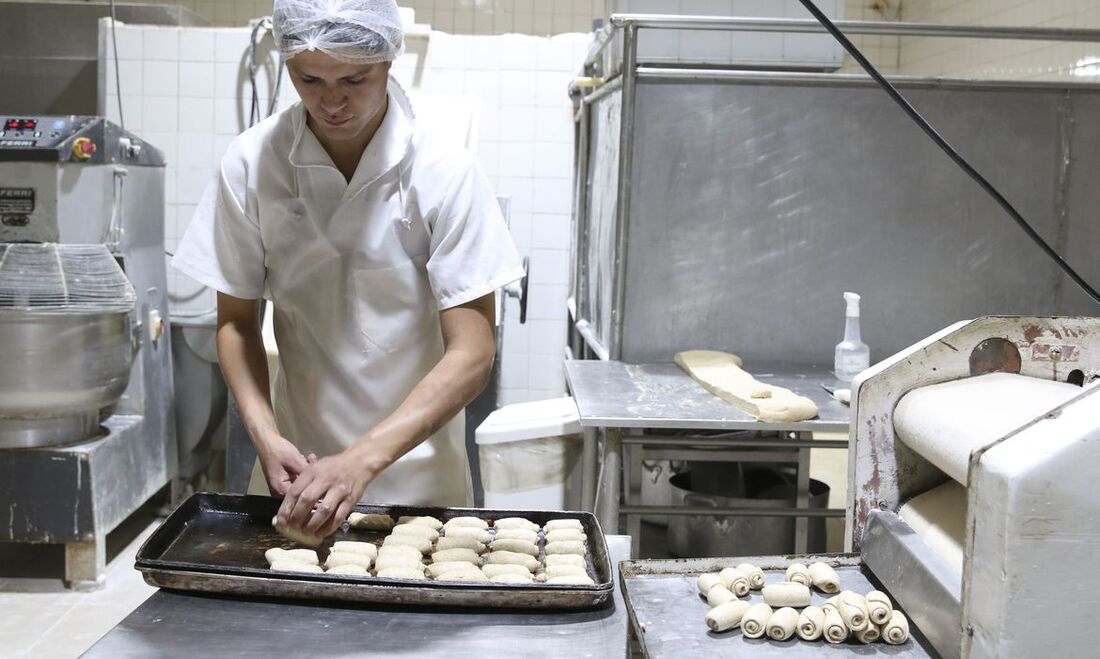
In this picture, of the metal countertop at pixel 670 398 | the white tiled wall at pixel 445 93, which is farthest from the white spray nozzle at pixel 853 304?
the white tiled wall at pixel 445 93

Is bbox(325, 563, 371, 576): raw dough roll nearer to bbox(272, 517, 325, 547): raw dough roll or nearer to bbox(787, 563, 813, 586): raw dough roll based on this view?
bbox(272, 517, 325, 547): raw dough roll

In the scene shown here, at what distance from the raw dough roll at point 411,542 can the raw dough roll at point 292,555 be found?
10 cm

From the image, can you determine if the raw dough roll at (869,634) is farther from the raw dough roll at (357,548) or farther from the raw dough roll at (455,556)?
the raw dough roll at (357,548)

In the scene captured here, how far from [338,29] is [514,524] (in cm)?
77

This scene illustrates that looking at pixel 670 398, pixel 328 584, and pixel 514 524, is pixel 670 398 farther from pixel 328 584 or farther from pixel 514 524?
pixel 328 584

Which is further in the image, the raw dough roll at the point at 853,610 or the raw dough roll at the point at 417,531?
the raw dough roll at the point at 417,531

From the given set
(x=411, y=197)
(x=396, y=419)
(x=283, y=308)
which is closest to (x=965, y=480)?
(x=396, y=419)

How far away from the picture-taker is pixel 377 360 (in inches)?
71.3

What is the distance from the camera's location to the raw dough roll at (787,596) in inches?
48.1

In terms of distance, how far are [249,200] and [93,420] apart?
2.13 m

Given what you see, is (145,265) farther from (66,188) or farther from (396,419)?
(396,419)

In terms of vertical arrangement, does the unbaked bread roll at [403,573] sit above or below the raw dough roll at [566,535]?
below

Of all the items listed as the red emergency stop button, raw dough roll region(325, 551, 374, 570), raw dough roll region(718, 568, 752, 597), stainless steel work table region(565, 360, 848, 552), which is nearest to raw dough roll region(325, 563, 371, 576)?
raw dough roll region(325, 551, 374, 570)

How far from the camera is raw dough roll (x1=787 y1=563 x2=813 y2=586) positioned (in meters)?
1.28
